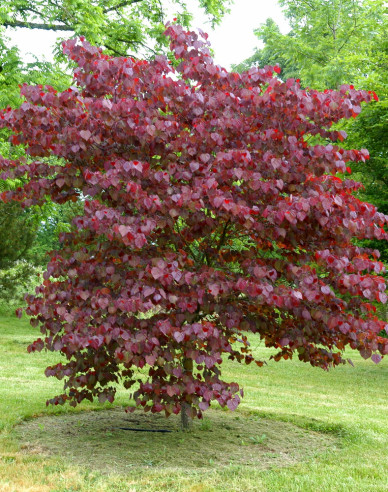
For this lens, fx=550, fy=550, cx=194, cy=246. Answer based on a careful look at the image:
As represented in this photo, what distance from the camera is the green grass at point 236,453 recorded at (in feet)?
12.9

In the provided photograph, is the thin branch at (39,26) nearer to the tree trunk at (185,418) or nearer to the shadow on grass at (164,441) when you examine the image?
the shadow on grass at (164,441)

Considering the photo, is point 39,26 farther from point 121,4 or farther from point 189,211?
point 189,211

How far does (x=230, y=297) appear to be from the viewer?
4.55m

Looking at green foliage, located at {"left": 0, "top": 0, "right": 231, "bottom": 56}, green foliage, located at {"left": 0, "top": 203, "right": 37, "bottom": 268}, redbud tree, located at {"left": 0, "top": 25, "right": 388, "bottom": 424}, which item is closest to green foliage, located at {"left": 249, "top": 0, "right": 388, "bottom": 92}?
green foliage, located at {"left": 0, "top": 0, "right": 231, "bottom": 56}

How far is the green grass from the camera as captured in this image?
3918mm

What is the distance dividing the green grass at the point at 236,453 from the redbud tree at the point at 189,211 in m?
0.55

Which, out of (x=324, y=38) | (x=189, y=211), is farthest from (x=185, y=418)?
(x=324, y=38)

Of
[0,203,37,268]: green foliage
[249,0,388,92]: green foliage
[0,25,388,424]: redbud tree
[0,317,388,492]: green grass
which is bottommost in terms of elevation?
[0,317,388,492]: green grass

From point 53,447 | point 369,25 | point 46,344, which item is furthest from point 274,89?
point 369,25

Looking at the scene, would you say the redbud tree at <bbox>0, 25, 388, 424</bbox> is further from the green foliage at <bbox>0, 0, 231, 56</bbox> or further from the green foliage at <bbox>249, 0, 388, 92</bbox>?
the green foliage at <bbox>249, 0, 388, 92</bbox>

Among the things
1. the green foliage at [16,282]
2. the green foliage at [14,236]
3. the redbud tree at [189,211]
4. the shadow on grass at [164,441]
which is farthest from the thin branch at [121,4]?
the shadow on grass at [164,441]

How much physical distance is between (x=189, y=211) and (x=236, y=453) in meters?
2.15

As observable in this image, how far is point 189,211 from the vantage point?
425 cm

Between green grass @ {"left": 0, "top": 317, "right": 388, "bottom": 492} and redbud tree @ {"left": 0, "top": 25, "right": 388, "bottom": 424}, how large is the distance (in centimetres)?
55
